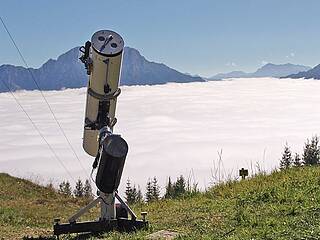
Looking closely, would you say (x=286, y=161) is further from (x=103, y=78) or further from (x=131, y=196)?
(x=103, y=78)

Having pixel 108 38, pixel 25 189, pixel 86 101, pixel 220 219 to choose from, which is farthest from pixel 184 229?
pixel 25 189

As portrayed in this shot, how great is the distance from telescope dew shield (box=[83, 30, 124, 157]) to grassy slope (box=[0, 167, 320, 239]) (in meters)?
2.47

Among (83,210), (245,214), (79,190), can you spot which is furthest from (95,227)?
(79,190)

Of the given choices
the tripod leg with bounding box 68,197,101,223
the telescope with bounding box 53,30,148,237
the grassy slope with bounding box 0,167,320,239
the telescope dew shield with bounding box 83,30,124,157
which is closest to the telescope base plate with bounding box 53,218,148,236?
the telescope with bounding box 53,30,148,237

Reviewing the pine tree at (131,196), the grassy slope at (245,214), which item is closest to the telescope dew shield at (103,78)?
the grassy slope at (245,214)

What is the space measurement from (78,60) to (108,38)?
3.69 ft

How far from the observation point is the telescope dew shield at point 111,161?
9.13 metres

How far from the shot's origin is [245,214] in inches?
364

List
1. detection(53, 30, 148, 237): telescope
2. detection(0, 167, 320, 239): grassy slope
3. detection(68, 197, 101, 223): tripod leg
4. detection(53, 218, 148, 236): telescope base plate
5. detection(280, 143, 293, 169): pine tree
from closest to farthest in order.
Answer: detection(0, 167, 320, 239): grassy slope, detection(53, 30, 148, 237): telescope, detection(53, 218, 148, 236): telescope base plate, detection(68, 197, 101, 223): tripod leg, detection(280, 143, 293, 169): pine tree

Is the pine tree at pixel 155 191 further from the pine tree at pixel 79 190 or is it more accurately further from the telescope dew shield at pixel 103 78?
the telescope dew shield at pixel 103 78

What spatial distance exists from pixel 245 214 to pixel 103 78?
3.89 meters

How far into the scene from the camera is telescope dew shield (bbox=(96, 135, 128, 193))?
359 inches

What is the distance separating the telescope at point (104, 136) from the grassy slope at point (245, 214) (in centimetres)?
78

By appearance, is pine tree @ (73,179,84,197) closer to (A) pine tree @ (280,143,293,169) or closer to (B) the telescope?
(A) pine tree @ (280,143,293,169)
